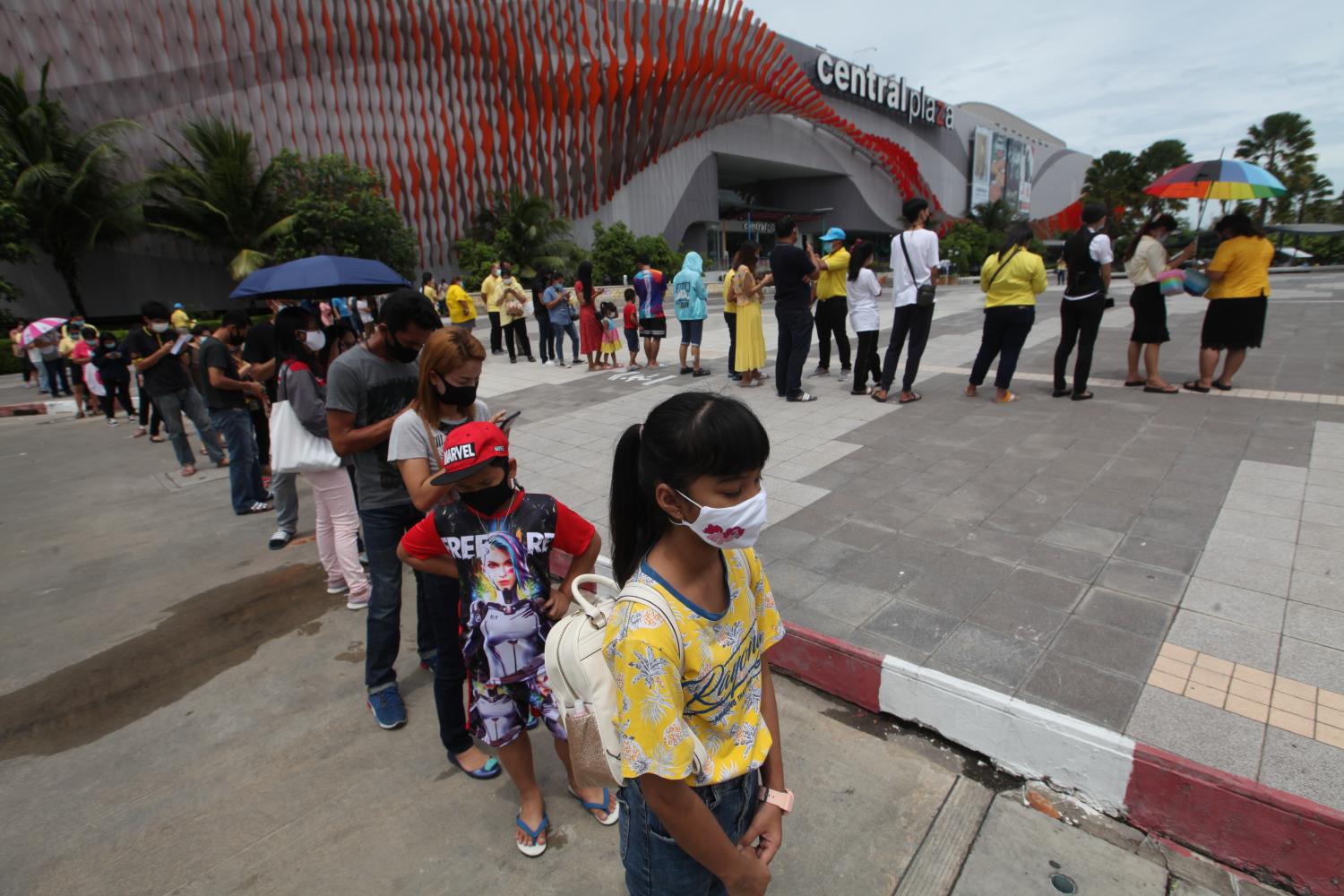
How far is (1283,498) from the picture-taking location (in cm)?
415

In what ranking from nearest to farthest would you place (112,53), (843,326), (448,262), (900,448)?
(900,448), (843,326), (112,53), (448,262)

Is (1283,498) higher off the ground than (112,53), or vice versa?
(112,53)

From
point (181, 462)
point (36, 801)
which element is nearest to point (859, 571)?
point (36, 801)

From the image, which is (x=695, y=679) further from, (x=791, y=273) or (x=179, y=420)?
(x=179, y=420)

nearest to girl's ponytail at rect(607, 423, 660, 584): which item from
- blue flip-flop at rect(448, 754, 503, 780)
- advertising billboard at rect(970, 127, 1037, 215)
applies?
blue flip-flop at rect(448, 754, 503, 780)

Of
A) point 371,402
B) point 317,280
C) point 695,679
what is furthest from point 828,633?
point 317,280

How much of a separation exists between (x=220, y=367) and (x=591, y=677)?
5849mm

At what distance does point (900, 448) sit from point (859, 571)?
238 cm

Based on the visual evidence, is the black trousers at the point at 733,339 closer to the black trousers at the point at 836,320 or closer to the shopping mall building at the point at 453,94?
the black trousers at the point at 836,320

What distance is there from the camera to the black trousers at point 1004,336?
6.52 meters

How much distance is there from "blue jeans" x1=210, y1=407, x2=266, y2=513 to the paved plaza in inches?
9.8

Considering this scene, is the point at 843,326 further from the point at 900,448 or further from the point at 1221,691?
the point at 1221,691

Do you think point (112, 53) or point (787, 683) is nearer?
point (787, 683)

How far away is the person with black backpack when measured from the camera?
635 cm
